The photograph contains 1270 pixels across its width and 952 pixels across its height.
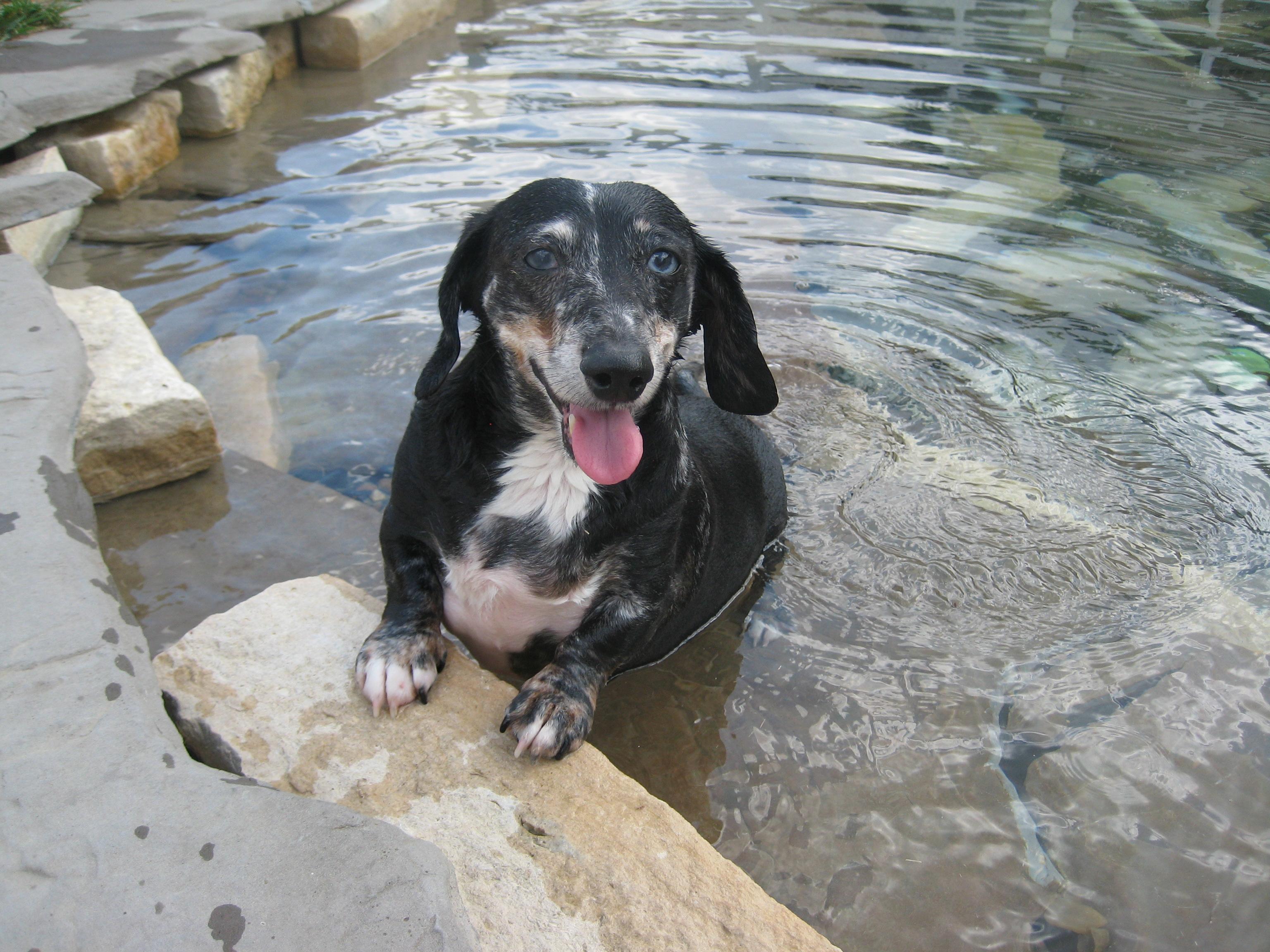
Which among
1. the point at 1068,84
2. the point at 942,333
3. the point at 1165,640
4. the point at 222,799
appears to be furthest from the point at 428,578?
the point at 1068,84

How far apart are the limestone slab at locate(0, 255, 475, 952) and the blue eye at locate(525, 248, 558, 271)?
1387mm

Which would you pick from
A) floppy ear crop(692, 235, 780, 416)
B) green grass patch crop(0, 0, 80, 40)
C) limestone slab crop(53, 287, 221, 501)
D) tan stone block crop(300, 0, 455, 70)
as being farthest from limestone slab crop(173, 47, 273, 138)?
floppy ear crop(692, 235, 780, 416)

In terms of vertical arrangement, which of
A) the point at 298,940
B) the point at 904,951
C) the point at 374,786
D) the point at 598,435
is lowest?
the point at 904,951

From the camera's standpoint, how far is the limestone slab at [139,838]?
5.78 ft

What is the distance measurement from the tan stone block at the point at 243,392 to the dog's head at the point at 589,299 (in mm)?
1790

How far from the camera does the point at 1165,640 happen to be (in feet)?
11.5

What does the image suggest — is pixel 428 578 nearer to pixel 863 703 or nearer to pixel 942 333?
pixel 863 703

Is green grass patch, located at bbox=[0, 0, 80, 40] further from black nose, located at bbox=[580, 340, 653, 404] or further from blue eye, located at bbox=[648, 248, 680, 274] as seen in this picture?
black nose, located at bbox=[580, 340, 653, 404]

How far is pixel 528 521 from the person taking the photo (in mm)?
2850

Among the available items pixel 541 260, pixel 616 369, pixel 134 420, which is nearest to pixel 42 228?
pixel 134 420

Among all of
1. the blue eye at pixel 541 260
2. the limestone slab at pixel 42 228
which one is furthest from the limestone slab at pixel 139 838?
the limestone slab at pixel 42 228

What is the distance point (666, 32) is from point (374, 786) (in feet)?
33.6

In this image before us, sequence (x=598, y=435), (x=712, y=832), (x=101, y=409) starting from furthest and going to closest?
(x=101, y=409)
(x=712, y=832)
(x=598, y=435)

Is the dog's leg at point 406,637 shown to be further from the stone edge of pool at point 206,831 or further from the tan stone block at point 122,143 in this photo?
the tan stone block at point 122,143
